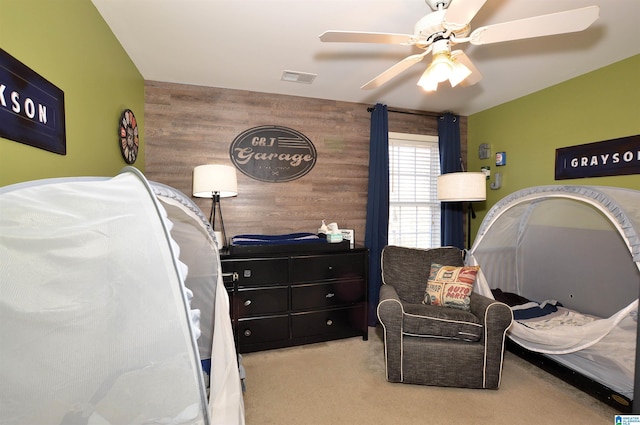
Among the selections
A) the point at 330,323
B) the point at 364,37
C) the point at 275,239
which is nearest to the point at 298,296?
the point at 330,323

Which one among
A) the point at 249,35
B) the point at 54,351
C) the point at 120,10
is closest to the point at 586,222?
the point at 249,35

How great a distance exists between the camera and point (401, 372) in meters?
2.22

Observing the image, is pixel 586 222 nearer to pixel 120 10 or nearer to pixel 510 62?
pixel 510 62

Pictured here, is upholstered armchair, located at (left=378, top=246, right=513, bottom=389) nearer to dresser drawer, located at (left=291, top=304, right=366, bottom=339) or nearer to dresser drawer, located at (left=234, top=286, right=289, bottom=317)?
dresser drawer, located at (left=291, top=304, right=366, bottom=339)

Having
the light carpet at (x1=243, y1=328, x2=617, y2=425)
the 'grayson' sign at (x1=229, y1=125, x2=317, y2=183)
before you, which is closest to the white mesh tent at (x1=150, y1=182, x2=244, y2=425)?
the light carpet at (x1=243, y1=328, x2=617, y2=425)

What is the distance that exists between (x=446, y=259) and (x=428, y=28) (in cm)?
203

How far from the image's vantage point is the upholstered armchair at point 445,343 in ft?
7.01

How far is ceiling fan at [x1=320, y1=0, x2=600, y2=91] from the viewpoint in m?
1.27

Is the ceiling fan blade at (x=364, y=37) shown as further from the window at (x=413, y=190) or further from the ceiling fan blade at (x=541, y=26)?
the window at (x=413, y=190)

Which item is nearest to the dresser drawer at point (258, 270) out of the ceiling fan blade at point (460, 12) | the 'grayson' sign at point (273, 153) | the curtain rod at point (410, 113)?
the 'grayson' sign at point (273, 153)

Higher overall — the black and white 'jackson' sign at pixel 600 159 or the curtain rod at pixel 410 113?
the curtain rod at pixel 410 113

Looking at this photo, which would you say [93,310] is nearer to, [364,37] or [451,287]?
[364,37]

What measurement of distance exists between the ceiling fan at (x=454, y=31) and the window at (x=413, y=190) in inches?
81.9

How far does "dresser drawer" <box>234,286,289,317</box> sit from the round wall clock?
1.44 m
